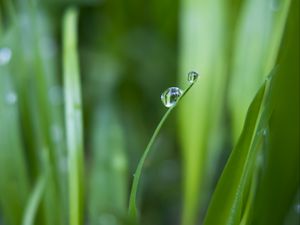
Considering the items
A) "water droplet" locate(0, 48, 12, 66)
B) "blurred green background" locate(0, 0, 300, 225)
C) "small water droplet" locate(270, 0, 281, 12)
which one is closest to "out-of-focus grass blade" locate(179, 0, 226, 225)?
"blurred green background" locate(0, 0, 300, 225)

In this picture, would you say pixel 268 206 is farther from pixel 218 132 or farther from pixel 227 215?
pixel 218 132

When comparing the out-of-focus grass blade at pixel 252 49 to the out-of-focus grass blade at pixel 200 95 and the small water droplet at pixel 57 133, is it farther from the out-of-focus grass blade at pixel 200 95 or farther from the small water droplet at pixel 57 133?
the small water droplet at pixel 57 133

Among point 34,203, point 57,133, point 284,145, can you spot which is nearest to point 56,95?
point 57,133

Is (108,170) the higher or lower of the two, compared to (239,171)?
lower

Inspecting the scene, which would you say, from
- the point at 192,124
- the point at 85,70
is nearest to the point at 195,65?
the point at 192,124

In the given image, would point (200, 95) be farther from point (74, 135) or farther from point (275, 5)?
point (74, 135)

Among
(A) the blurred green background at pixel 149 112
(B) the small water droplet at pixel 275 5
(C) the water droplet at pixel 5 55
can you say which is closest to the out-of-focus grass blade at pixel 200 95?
(A) the blurred green background at pixel 149 112
